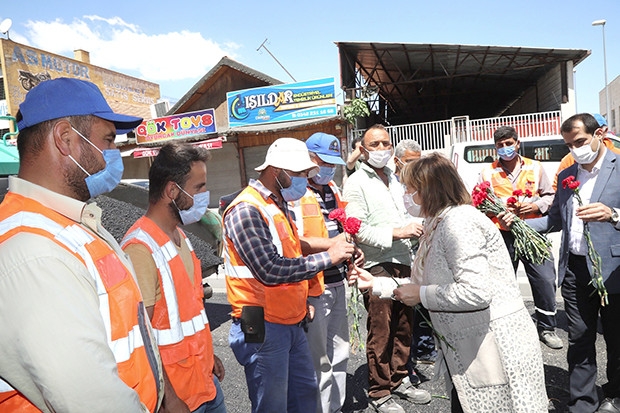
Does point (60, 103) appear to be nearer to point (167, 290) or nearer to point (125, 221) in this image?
point (167, 290)

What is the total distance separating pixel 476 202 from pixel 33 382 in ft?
9.59

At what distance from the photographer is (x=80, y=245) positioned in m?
1.17

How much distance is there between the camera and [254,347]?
2.31 m

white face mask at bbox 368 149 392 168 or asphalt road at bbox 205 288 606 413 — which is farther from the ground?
white face mask at bbox 368 149 392 168

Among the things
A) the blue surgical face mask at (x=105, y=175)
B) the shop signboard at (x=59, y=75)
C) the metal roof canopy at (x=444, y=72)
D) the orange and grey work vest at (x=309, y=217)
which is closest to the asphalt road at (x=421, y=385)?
the orange and grey work vest at (x=309, y=217)

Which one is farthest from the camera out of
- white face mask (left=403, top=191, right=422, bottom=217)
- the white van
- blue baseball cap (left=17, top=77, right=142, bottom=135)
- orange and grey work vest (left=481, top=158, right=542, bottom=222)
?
the white van

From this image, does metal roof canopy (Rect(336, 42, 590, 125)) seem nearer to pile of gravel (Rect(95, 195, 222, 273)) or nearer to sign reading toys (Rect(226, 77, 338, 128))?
sign reading toys (Rect(226, 77, 338, 128))

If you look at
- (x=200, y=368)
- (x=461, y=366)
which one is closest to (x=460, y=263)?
(x=461, y=366)

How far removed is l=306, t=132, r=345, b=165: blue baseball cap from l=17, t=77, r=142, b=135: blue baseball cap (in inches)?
89.2

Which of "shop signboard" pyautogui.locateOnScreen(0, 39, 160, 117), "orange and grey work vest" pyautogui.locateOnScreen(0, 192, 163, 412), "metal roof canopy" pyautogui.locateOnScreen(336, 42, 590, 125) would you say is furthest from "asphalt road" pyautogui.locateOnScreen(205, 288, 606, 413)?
"shop signboard" pyautogui.locateOnScreen(0, 39, 160, 117)

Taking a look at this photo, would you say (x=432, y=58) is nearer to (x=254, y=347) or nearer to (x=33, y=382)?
(x=254, y=347)

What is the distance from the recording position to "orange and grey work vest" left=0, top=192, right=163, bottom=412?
3.59 ft

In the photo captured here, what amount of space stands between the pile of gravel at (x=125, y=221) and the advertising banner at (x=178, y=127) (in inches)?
490

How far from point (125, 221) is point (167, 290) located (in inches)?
135
